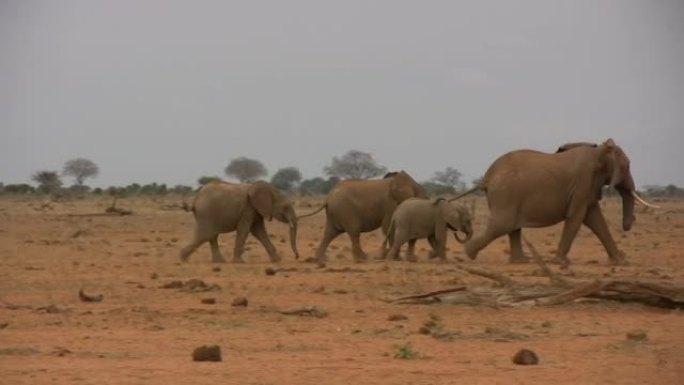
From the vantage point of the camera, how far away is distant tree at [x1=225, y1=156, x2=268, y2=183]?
8344 cm

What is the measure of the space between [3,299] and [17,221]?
25.1 metres

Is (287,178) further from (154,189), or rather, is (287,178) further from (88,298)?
(88,298)

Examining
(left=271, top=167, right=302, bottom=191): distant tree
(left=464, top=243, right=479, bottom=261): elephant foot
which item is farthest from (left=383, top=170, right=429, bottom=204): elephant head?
(left=271, top=167, right=302, bottom=191): distant tree

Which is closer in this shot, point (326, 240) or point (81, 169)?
point (326, 240)

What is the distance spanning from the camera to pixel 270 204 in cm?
2283

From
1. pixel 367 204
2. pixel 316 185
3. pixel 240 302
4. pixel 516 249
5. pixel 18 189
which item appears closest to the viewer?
pixel 240 302

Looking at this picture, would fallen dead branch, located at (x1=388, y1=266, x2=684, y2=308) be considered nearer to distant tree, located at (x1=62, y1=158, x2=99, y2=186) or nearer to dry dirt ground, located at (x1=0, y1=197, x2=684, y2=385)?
dry dirt ground, located at (x1=0, y1=197, x2=684, y2=385)

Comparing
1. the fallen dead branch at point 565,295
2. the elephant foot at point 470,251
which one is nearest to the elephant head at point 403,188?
the elephant foot at point 470,251

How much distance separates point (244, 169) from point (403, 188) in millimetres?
61072

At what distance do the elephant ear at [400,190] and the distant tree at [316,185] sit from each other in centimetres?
5400

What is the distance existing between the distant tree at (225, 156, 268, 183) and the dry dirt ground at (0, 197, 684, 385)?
61.5 m

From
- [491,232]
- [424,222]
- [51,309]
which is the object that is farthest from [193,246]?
[51,309]

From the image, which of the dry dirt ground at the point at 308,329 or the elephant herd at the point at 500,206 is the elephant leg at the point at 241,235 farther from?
the dry dirt ground at the point at 308,329

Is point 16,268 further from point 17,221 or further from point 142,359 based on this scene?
point 17,221
